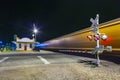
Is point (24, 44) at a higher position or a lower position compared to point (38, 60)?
higher

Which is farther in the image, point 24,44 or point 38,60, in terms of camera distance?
point 24,44

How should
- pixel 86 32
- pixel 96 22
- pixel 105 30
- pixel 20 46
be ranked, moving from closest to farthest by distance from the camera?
1. pixel 96 22
2. pixel 105 30
3. pixel 86 32
4. pixel 20 46

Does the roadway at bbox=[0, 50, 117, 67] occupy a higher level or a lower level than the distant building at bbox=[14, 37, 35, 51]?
lower

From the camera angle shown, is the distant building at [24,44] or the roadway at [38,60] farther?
the distant building at [24,44]

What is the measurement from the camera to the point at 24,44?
48.1 m

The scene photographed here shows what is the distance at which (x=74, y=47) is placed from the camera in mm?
22672

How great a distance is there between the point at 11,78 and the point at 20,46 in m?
41.7

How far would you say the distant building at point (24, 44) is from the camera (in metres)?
47.1

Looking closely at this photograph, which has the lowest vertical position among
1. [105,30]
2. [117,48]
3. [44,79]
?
[44,79]

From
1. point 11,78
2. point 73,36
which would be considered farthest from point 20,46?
point 11,78

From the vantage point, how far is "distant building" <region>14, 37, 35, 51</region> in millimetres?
47062

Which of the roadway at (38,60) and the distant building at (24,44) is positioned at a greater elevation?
the distant building at (24,44)

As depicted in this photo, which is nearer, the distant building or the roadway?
the roadway

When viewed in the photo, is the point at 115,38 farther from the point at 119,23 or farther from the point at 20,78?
the point at 20,78
